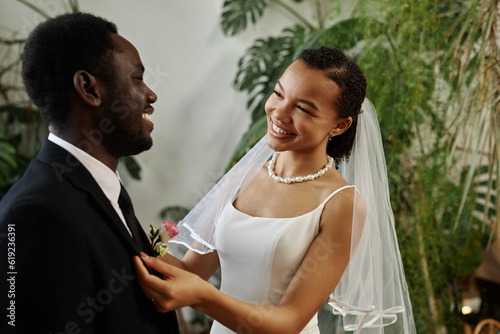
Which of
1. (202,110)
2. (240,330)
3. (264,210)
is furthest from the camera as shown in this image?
(202,110)

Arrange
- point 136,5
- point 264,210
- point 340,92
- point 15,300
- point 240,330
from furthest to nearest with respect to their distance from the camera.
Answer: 1. point 136,5
2. point 264,210
3. point 340,92
4. point 240,330
5. point 15,300

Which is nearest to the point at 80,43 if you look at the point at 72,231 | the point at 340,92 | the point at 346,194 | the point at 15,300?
the point at 72,231

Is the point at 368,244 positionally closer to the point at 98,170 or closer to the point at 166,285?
the point at 166,285

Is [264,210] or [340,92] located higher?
[340,92]

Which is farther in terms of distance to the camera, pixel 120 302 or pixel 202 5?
pixel 202 5

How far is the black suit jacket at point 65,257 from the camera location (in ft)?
3.08

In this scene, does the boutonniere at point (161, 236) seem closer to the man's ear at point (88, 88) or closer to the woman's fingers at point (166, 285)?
the woman's fingers at point (166, 285)

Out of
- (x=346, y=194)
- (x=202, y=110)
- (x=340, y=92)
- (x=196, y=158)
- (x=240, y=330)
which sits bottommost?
(x=196, y=158)

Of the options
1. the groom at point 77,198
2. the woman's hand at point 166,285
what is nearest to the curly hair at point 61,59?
the groom at point 77,198

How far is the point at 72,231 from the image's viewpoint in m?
0.99

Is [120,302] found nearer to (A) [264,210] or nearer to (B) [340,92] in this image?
(A) [264,210]

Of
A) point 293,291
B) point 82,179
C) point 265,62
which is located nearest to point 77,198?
point 82,179

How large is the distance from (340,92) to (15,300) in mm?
999

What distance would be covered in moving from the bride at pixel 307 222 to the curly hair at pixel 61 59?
23.0 inches
